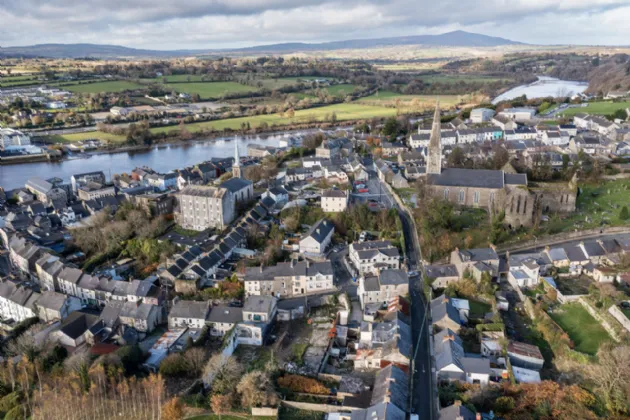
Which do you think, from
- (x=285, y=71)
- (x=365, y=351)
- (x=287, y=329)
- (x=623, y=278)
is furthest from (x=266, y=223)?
(x=285, y=71)

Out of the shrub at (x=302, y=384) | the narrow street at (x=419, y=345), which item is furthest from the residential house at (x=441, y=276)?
the shrub at (x=302, y=384)

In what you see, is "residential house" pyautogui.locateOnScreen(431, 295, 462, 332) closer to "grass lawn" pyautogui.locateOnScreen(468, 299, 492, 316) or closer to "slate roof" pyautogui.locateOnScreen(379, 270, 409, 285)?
"grass lawn" pyautogui.locateOnScreen(468, 299, 492, 316)

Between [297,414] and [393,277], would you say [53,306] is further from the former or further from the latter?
[393,277]

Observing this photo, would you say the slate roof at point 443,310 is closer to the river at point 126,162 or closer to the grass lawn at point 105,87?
the river at point 126,162

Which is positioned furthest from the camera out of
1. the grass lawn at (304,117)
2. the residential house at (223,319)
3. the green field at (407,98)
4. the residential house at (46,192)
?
the green field at (407,98)

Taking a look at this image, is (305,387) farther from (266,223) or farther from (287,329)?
(266,223)

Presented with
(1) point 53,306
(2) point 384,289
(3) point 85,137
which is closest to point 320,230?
(2) point 384,289

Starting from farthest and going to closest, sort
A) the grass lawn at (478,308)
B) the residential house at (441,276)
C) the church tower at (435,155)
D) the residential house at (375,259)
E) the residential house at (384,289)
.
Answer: the church tower at (435,155) → the residential house at (375,259) → the residential house at (441,276) → the residential house at (384,289) → the grass lawn at (478,308)

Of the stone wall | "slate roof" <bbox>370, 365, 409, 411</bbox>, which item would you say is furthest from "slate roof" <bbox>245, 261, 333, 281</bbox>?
the stone wall
